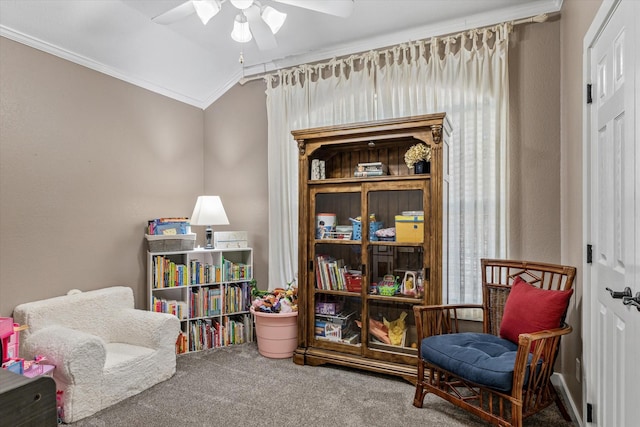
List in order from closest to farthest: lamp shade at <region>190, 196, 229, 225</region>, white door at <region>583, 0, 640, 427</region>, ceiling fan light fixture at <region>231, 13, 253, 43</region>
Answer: white door at <region>583, 0, 640, 427</region> < ceiling fan light fixture at <region>231, 13, 253, 43</region> < lamp shade at <region>190, 196, 229, 225</region>

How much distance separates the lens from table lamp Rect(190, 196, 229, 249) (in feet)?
11.7

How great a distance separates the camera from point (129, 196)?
11.4 ft

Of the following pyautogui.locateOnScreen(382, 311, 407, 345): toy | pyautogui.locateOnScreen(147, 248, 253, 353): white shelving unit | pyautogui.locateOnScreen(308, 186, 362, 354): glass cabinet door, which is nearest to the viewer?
pyautogui.locateOnScreen(382, 311, 407, 345): toy

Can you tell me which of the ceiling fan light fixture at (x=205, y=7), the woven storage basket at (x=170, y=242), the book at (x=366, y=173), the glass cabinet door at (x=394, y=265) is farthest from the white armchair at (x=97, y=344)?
the ceiling fan light fixture at (x=205, y=7)

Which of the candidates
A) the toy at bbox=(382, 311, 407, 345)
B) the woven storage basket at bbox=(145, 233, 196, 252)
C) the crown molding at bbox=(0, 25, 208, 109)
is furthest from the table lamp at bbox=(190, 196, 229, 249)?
the toy at bbox=(382, 311, 407, 345)

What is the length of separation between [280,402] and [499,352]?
1423 mm

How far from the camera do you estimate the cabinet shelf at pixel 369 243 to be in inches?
107

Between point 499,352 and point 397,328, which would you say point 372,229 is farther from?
point 499,352

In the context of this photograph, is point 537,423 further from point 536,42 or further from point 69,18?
point 69,18

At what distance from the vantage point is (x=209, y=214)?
360 centimetres

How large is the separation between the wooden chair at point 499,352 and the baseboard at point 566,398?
0.21 feet

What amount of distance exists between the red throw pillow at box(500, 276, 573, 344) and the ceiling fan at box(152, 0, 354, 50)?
6.59 ft

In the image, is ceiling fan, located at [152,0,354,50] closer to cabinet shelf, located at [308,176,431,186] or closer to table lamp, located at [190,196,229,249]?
cabinet shelf, located at [308,176,431,186]

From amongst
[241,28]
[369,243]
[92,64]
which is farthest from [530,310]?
[92,64]
